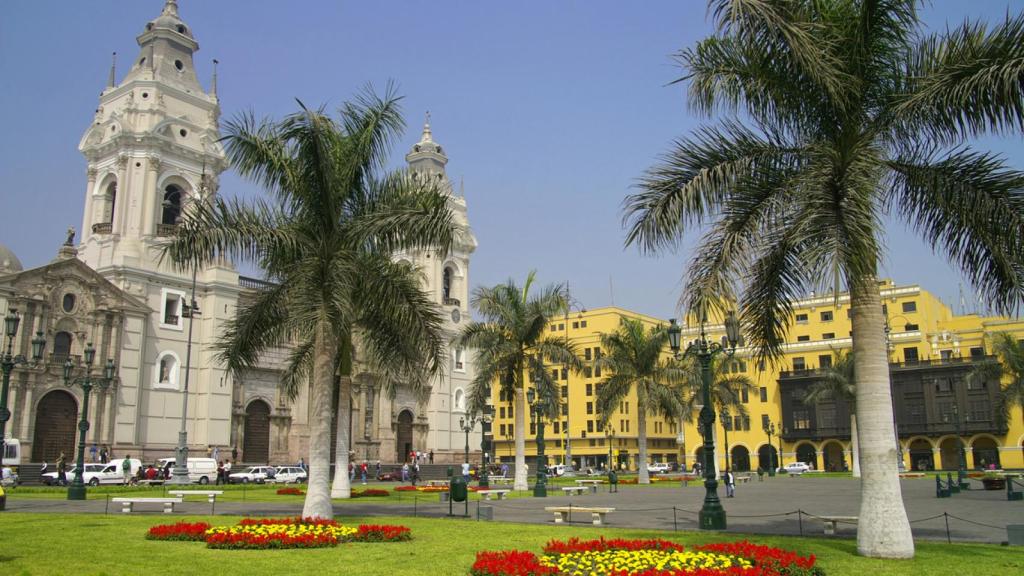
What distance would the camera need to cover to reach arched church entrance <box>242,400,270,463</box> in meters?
54.6

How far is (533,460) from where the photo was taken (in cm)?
→ 9544

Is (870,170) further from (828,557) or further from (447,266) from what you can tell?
(447,266)

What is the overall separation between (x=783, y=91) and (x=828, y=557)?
7060 millimetres

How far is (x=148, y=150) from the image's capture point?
51.1m

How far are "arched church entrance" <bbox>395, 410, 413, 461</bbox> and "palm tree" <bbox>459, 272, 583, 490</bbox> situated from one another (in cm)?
3344

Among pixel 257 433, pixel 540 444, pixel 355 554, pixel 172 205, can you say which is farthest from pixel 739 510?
pixel 172 205

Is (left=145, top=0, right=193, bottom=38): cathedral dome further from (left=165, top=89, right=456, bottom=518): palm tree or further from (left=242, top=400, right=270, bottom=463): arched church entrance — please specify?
(left=165, top=89, right=456, bottom=518): palm tree

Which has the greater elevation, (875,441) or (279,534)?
(875,441)

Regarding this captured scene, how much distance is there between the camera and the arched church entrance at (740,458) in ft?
258

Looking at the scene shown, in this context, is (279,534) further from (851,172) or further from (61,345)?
(61,345)

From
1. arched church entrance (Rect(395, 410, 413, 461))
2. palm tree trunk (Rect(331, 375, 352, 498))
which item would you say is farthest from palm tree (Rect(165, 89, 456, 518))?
arched church entrance (Rect(395, 410, 413, 461))

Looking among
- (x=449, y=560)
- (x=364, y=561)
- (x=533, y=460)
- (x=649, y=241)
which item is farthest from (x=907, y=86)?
(x=533, y=460)

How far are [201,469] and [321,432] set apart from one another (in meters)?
32.4

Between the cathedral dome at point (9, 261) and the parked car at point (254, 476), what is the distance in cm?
1847
